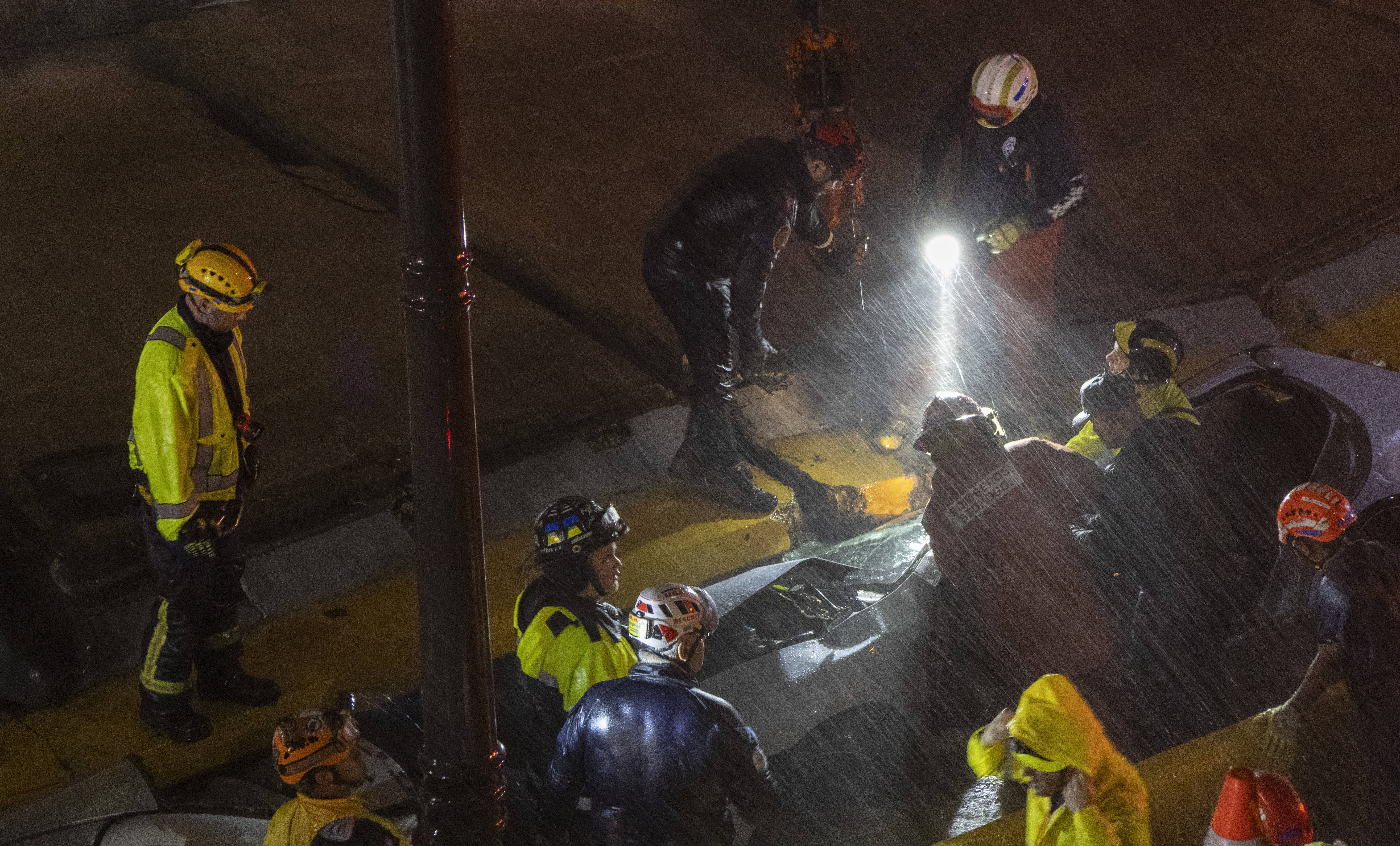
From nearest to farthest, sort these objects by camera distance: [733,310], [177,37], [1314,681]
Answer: [1314,681]
[733,310]
[177,37]

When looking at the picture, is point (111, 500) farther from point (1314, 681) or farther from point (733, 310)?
point (1314, 681)

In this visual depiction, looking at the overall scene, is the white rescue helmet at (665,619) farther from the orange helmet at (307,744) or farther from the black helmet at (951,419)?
the black helmet at (951,419)

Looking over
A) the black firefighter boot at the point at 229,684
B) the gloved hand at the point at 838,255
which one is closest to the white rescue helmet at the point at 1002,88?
the gloved hand at the point at 838,255

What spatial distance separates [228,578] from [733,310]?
121 inches

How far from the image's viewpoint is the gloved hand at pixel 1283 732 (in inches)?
177

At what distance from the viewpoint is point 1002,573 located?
4.64m

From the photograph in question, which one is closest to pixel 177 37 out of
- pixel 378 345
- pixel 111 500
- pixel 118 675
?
pixel 378 345

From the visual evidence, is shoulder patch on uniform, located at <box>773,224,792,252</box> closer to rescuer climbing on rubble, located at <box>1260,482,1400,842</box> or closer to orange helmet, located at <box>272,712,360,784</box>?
rescuer climbing on rubble, located at <box>1260,482,1400,842</box>

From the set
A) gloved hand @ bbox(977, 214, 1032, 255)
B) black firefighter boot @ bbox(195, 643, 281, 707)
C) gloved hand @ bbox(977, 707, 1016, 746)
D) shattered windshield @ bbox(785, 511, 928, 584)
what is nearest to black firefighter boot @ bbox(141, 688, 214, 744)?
black firefighter boot @ bbox(195, 643, 281, 707)

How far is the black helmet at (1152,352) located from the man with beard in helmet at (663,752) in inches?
109

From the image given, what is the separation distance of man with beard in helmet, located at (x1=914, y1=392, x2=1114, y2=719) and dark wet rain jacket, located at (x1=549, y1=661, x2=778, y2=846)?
1251 mm

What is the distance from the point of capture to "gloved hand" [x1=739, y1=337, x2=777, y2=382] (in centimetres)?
684

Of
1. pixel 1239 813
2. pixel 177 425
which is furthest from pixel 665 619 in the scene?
pixel 177 425

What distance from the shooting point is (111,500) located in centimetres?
589
